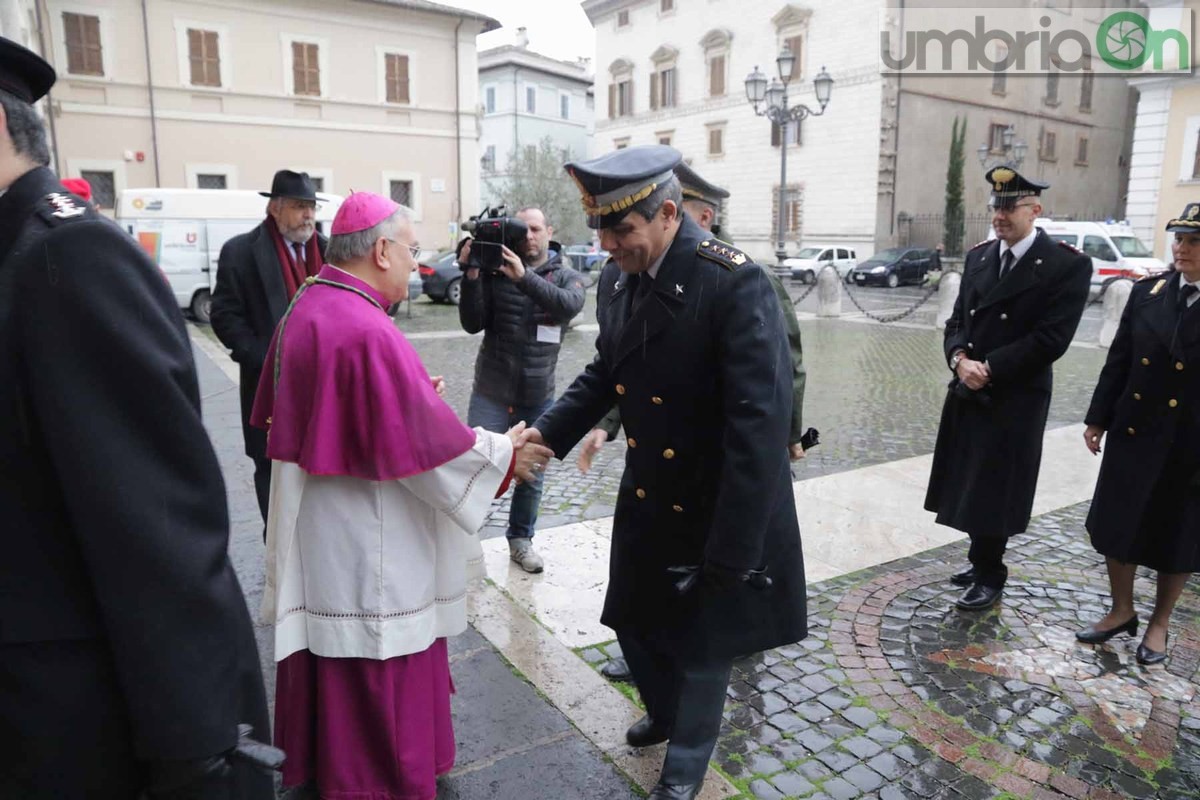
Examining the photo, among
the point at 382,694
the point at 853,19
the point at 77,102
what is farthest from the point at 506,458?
the point at 853,19

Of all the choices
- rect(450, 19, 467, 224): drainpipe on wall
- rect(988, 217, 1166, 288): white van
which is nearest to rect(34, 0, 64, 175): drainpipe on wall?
rect(450, 19, 467, 224): drainpipe on wall

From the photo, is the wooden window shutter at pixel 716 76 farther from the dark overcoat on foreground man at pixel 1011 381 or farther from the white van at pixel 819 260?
the dark overcoat on foreground man at pixel 1011 381

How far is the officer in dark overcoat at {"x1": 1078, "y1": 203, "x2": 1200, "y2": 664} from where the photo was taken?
3.61 m

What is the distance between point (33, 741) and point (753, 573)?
1.73m

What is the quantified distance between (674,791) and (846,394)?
784 centimetres

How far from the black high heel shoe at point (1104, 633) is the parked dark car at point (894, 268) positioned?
28.5 metres

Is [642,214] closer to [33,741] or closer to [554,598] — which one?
[33,741]

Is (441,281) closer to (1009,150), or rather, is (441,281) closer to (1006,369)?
(1006,369)

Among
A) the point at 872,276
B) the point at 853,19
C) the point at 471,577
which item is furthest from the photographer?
the point at 853,19

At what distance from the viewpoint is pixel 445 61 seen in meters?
31.4

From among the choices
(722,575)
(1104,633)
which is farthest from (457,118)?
(722,575)

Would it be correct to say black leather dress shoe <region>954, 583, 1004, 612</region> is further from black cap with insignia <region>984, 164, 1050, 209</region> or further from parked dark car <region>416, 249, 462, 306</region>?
parked dark car <region>416, 249, 462, 306</region>

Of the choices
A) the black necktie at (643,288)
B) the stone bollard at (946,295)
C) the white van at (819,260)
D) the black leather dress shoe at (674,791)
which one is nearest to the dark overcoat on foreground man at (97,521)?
the black necktie at (643,288)

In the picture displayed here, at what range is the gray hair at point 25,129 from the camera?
133 centimetres
